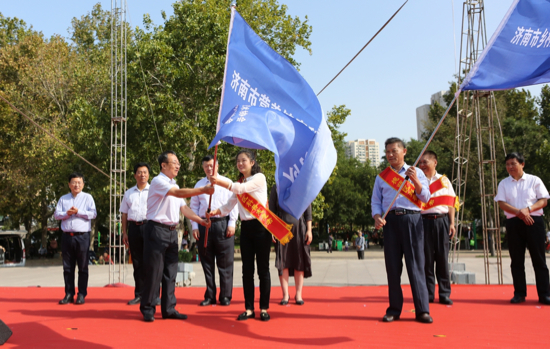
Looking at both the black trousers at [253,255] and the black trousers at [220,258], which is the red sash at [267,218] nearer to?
the black trousers at [253,255]

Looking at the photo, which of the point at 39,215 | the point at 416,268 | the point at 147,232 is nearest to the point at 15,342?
the point at 147,232

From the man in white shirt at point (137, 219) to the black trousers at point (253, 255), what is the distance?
146cm

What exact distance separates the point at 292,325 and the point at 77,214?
11.3ft

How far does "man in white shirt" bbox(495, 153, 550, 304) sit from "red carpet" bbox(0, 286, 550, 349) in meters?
0.28

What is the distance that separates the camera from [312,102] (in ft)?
15.5

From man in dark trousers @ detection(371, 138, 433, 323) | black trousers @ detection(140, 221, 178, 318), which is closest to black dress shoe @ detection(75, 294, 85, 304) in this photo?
black trousers @ detection(140, 221, 178, 318)

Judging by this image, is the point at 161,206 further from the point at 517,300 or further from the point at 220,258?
the point at 517,300

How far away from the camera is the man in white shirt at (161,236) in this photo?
5.05 metres

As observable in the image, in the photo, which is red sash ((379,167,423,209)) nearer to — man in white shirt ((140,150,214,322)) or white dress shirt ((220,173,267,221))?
white dress shirt ((220,173,267,221))

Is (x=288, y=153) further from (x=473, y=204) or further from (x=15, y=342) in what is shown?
(x=473, y=204)

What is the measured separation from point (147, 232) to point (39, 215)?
27.7m

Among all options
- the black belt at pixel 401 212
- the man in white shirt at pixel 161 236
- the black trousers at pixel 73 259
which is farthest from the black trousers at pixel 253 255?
the black trousers at pixel 73 259

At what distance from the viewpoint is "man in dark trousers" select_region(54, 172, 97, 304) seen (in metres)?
6.45

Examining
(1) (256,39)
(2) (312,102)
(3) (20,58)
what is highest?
(3) (20,58)
